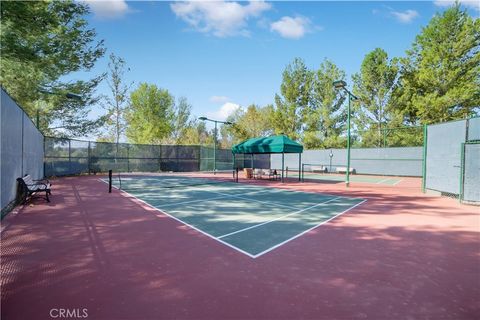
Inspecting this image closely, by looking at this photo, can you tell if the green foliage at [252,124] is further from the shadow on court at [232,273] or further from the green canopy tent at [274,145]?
the shadow on court at [232,273]

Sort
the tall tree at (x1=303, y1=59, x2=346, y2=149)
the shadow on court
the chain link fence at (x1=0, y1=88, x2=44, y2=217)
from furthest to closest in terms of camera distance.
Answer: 1. the tall tree at (x1=303, y1=59, x2=346, y2=149)
2. the chain link fence at (x1=0, y1=88, x2=44, y2=217)
3. the shadow on court

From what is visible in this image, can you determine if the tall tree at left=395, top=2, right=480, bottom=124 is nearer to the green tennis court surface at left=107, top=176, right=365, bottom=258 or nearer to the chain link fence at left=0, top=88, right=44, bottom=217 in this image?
the green tennis court surface at left=107, top=176, right=365, bottom=258

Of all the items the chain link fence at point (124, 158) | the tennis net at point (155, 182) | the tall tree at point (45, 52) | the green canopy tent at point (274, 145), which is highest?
the tall tree at point (45, 52)

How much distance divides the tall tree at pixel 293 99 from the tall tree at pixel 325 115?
1425mm

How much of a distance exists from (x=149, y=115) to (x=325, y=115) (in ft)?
94.9

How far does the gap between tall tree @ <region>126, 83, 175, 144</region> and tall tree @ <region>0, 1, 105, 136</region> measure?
728 inches

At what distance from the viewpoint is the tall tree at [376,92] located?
106 feet

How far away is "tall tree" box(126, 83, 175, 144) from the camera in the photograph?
4253cm

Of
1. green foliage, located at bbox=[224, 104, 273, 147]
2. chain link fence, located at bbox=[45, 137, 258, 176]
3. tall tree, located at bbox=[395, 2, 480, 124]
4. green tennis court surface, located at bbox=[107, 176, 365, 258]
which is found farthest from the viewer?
green foliage, located at bbox=[224, 104, 273, 147]

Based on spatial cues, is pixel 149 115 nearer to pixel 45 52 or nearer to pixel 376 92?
pixel 45 52

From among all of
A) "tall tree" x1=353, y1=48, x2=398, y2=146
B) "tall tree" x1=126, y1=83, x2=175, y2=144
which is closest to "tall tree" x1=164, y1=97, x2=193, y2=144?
"tall tree" x1=126, y1=83, x2=175, y2=144

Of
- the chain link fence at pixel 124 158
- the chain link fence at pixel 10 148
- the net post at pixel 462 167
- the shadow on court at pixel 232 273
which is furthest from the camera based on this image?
the chain link fence at pixel 124 158

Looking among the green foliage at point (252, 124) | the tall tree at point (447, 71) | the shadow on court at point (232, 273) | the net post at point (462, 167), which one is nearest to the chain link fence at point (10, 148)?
the shadow on court at point (232, 273)

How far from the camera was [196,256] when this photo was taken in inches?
196
